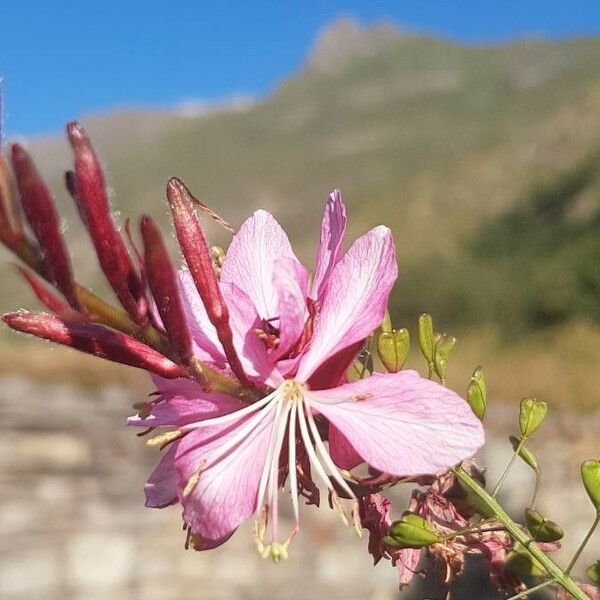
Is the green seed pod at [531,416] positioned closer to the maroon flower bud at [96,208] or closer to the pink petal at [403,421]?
the pink petal at [403,421]

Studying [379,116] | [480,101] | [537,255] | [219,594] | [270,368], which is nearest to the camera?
[270,368]

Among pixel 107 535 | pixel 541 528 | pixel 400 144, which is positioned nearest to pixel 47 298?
pixel 541 528

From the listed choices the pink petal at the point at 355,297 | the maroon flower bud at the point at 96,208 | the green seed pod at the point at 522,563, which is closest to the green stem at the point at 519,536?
the green seed pod at the point at 522,563

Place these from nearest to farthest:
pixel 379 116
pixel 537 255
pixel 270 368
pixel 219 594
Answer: pixel 270 368 → pixel 219 594 → pixel 537 255 → pixel 379 116

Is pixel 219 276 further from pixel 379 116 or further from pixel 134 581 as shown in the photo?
pixel 379 116

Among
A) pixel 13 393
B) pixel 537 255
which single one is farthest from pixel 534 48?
pixel 13 393

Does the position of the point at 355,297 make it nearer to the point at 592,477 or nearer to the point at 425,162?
the point at 592,477
